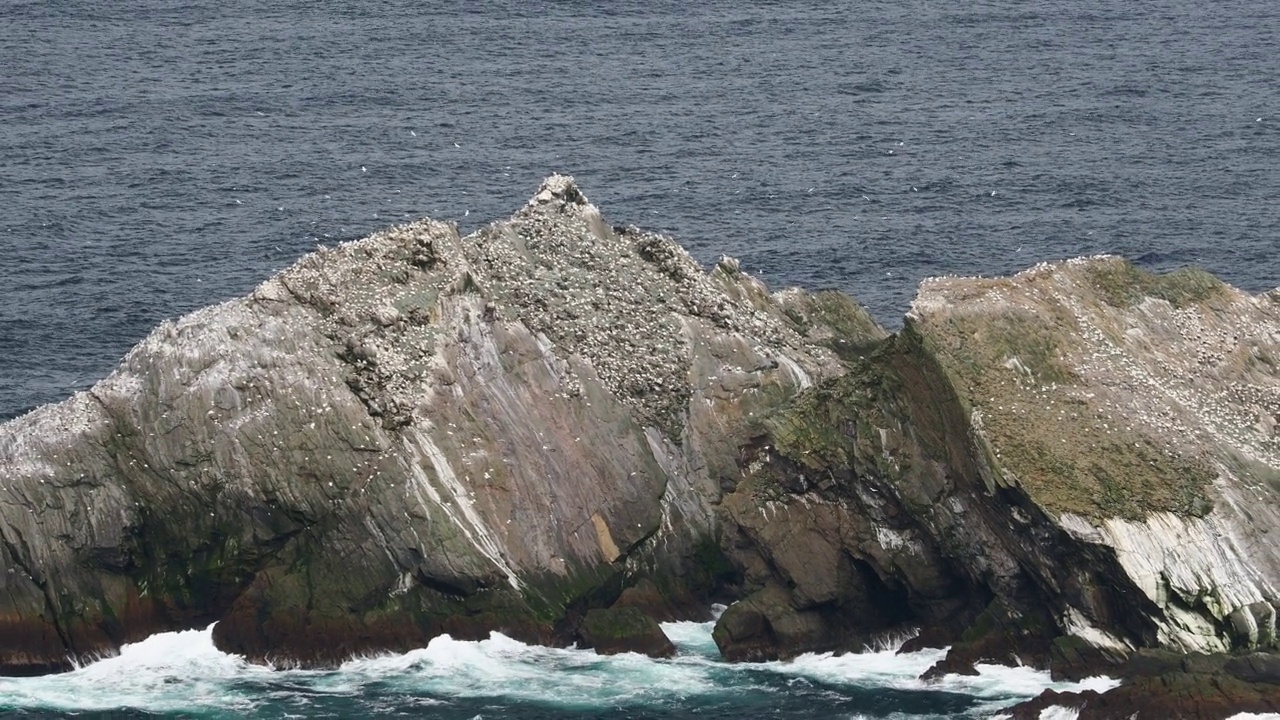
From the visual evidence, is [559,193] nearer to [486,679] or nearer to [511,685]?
[486,679]

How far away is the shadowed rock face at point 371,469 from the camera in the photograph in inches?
2702

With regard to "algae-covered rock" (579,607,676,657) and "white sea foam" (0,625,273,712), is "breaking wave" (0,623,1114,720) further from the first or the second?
"algae-covered rock" (579,607,676,657)

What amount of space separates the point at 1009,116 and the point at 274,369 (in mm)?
73748

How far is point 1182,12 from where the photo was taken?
157000 mm

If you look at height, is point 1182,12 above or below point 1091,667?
above

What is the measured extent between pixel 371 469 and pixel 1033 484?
67.8ft

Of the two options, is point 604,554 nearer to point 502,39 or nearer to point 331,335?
Answer: point 331,335

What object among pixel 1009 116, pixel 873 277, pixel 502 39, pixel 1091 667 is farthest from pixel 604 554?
pixel 502 39

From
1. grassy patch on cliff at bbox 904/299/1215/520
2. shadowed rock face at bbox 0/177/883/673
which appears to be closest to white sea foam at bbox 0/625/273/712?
shadowed rock face at bbox 0/177/883/673

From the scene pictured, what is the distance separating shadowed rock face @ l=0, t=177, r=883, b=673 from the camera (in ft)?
225

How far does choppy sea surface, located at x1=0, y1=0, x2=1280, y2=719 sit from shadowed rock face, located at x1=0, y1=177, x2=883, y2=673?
1.83 m

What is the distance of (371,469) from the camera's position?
227ft

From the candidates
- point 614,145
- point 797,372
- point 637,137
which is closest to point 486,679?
point 797,372

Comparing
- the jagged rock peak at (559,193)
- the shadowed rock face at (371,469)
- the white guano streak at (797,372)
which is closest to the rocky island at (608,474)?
the shadowed rock face at (371,469)
